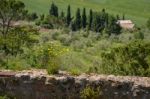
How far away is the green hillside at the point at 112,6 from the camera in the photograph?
401 ft

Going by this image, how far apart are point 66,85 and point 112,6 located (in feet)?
392

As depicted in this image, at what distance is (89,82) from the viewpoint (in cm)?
1684

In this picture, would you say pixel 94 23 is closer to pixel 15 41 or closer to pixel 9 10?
pixel 9 10

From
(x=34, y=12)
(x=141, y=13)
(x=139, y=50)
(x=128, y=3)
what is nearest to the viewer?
(x=139, y=50)

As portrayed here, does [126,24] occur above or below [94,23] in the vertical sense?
below

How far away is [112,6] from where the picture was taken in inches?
5315

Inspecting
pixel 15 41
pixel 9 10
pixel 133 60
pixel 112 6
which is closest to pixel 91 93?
pixel 133 60

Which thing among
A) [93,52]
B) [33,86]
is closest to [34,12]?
[93,52]

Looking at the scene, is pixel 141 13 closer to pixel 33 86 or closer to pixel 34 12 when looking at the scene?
pixel 34 12

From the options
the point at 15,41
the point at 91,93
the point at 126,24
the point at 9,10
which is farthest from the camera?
the point at 126,24

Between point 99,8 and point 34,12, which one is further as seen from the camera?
point 99,8

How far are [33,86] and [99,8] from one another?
11379 cm

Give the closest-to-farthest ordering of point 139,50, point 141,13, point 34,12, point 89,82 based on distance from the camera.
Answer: point 89,82, point 139,50, point 34,12, point 141,13

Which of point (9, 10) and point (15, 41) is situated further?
point (9, 10)
